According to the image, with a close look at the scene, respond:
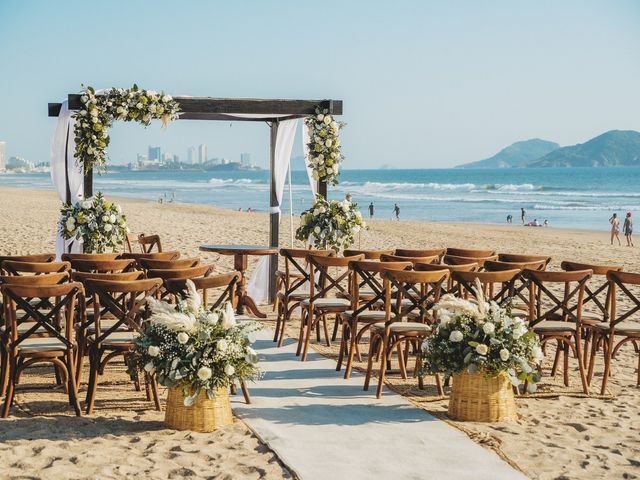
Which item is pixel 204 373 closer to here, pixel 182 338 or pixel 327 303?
pixel 182 338

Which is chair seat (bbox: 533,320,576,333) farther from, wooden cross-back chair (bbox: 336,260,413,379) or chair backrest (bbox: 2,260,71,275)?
chair backrest (bbox: 2,260,71,275)

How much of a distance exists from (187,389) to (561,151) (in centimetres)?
15098

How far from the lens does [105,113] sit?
9875 millimetres

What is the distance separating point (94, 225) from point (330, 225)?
2.59 meters

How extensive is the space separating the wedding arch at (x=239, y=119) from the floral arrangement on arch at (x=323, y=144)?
0.03 metres

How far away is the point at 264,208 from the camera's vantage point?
151ft

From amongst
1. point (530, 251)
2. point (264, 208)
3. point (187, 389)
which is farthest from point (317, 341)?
point (264, 208)

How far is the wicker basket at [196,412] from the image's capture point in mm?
5559

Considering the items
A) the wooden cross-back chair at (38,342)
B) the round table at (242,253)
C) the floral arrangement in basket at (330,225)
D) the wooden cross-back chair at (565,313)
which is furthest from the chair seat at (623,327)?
the wooden cross-back chair at (38,342)

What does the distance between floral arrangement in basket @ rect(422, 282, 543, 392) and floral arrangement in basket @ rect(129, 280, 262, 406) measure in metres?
1.30

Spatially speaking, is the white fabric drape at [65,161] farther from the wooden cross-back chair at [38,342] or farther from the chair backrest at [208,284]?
the wooden cross-back chair at [38,342]

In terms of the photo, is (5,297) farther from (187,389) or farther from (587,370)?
(587,370)

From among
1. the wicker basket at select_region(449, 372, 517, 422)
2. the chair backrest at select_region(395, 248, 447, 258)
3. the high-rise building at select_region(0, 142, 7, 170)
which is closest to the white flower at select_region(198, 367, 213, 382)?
the wicker basket at select_region(449, 372, 517, 422)

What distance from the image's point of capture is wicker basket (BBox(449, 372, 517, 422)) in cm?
592
